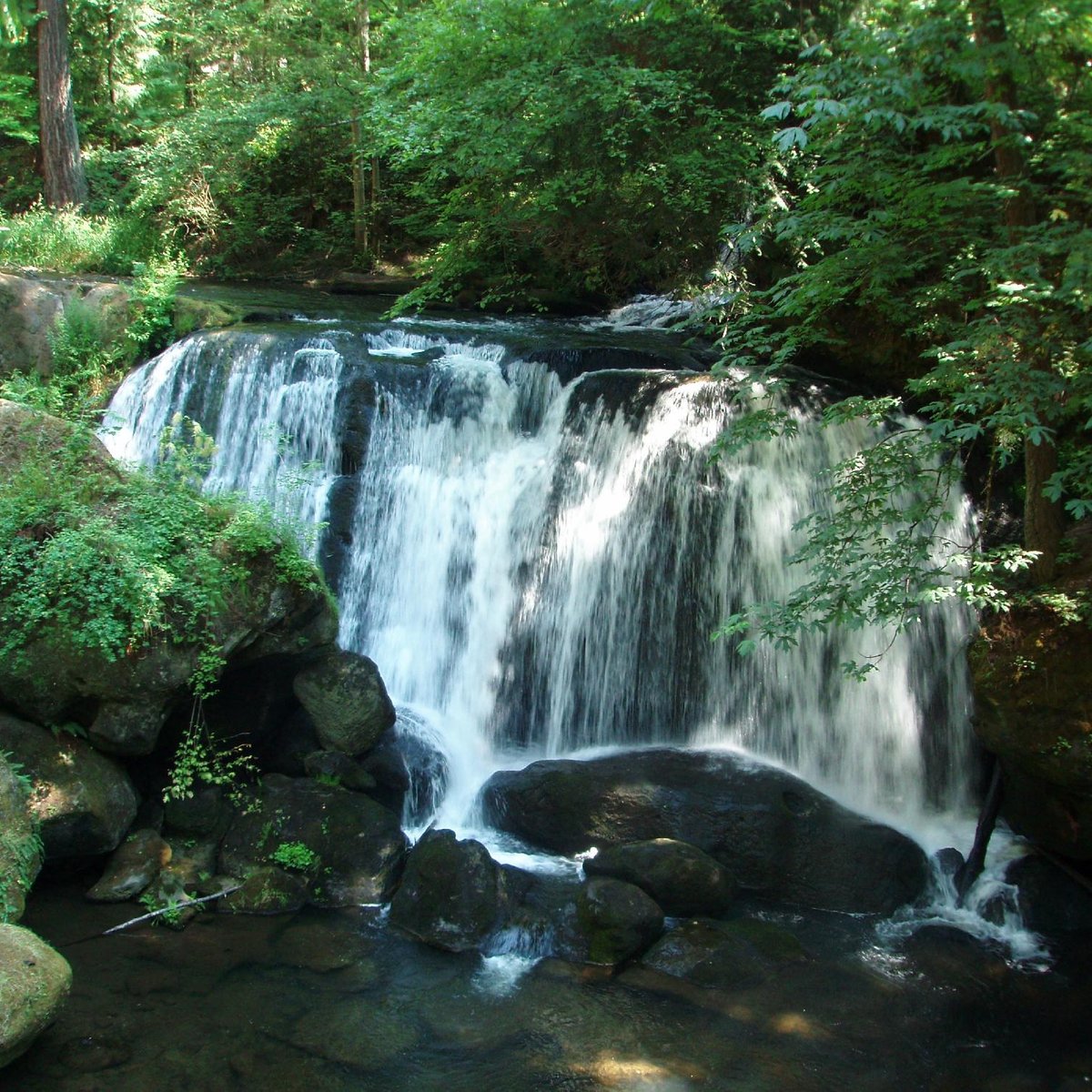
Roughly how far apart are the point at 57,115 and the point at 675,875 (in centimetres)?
1781

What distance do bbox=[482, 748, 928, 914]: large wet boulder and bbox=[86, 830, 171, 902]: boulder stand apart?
2.41m

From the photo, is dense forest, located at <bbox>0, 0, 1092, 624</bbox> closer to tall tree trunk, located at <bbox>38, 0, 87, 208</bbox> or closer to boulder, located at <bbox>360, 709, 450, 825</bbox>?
tall tree trunk, located at <bbox>38, 0, 87, 208</bbox>

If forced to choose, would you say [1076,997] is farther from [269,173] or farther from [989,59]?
[269,173]

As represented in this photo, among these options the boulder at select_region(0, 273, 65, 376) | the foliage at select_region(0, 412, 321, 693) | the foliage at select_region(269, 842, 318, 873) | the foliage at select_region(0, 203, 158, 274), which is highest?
the foliage at select_region(0, 203, 158, 274)

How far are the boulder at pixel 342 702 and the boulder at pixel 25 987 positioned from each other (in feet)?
8.85

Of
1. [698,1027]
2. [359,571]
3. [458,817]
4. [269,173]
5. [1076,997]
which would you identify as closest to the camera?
[698,1027]

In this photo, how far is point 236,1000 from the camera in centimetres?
541

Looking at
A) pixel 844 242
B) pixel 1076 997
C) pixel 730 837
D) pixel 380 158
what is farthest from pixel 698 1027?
pixel 380 158

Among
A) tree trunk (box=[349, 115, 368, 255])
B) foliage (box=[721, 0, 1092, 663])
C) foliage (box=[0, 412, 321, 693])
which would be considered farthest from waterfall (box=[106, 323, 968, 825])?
tree trunk (box=[349, 115, 368, 255])

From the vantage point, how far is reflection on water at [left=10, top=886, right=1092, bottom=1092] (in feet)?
16.2

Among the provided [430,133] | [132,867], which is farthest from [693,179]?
[132,867]

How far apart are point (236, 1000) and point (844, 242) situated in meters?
8.55

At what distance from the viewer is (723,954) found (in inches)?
234

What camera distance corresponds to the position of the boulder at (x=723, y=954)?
5824 millimetres
